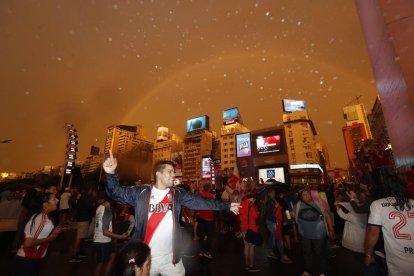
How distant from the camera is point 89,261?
7500 mm

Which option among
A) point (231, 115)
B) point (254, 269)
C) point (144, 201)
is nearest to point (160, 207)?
point (144, 201)

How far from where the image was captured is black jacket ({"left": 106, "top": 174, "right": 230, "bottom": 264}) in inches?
119

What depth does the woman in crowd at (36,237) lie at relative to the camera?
3.60 meters

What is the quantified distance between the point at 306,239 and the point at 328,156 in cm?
19269

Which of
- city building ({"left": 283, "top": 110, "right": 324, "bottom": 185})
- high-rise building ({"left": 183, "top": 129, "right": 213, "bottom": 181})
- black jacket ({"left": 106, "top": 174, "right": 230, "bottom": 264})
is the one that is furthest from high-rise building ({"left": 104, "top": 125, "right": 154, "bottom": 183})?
black jacket ({"left": 106, "top": 174, "right": 230, "bottom": 264})

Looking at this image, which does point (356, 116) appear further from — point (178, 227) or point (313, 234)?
point (178, 227)

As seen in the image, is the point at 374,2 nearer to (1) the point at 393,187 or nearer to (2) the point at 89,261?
(1) the point at 393,187

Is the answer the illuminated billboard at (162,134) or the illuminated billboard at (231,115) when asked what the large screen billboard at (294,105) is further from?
the illuminated billboard at (162,134)

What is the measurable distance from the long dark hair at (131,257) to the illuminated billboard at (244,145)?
53578 millimetres

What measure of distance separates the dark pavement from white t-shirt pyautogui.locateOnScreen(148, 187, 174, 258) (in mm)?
4041

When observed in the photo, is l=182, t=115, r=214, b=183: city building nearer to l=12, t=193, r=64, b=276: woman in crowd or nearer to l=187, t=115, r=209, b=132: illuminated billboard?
l=187, t=115, r=209, b=132: illuminated billboard

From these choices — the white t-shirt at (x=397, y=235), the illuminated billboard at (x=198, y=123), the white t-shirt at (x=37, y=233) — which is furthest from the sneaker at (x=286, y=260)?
the illuminated billboard at (x=198, y=123)

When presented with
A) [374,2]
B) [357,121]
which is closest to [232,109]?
[357,121]

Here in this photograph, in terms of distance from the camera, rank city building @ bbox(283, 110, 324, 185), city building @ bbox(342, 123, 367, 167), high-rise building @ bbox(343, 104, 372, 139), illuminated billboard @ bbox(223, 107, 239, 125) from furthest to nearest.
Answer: high-rise building @ bbox(343, 104, 372, 139)
city building @ bbox(342, 123, 367, 167)
illuminated billboard @ bbox(223, 107, 239, 125)
city building @ bbox(283, 110, 324, 185)
